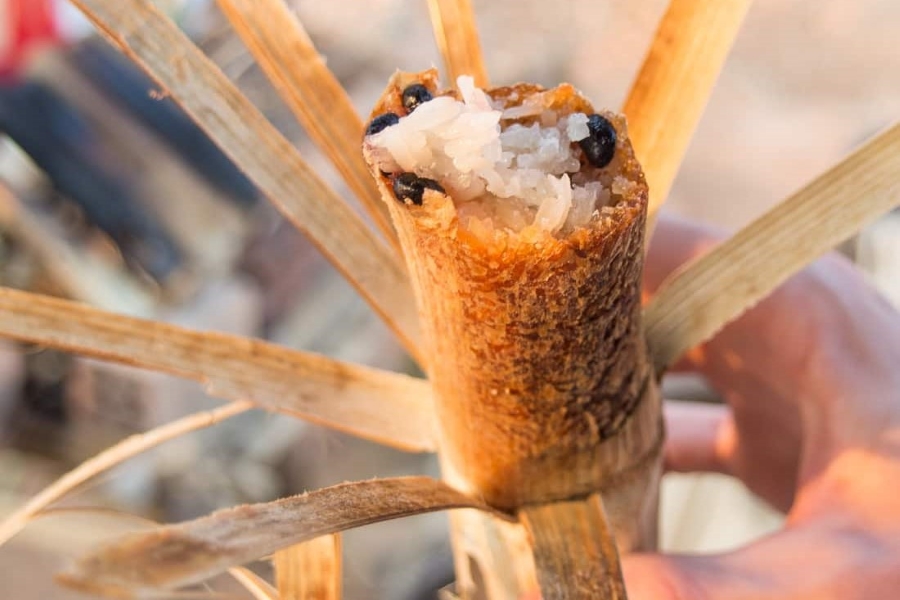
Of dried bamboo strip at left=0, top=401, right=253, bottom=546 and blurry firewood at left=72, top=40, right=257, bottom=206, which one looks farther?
blurry firewood at left=72, top=40, right=257, bottom=206

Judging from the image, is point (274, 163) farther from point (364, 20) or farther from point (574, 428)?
point (364, 20)

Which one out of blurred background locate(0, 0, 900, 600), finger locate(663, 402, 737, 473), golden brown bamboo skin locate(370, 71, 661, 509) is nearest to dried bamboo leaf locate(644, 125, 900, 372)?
golden brown bamboo skin locate(370, 71, 661, 509)

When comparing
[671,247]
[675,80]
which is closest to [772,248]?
[675,80]

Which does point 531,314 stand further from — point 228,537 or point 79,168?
point 79,168

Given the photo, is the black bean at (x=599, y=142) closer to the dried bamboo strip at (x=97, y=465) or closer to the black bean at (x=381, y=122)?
the black bean at (x=381, y=122)

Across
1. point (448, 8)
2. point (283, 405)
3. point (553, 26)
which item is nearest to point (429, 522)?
point (283, 405)

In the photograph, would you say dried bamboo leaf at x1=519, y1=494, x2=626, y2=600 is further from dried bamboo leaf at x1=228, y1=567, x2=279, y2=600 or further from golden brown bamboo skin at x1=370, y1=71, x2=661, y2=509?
dried bamboo leaf at x1=228, y1=567, x2=279, y2=600
